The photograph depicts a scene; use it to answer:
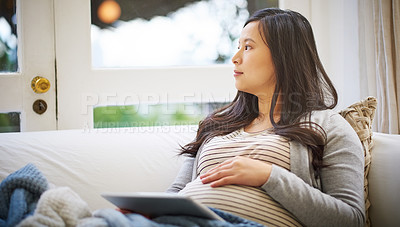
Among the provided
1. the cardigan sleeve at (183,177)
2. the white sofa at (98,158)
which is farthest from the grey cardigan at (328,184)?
the cardigan sleeve at (183,177)

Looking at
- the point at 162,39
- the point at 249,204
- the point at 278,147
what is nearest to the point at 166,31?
the point at 162,39

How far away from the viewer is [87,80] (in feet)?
5.79

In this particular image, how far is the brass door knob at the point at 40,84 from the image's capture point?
170 cm

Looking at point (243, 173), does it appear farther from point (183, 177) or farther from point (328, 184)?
point (183, 177)

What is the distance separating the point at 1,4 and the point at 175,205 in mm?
1480

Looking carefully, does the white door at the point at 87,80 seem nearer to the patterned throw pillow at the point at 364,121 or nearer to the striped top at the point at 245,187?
the striped top at the point at 245,187

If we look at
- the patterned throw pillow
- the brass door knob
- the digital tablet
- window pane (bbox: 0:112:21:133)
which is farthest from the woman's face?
window pane (bbox: 0:112:21:133)

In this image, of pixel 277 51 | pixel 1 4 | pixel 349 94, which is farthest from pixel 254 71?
pixel 1 4

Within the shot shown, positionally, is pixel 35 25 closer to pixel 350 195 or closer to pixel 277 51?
pixel 277 51

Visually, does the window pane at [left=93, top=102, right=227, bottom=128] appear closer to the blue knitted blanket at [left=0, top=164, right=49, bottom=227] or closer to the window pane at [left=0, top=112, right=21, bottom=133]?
the window pane at [left=0, top=112, right=21, bottom=133]

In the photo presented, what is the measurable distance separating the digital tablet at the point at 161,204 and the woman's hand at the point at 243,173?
0.19 meters

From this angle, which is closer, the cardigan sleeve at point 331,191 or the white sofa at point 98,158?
the cardigan sleeve at point 331,191

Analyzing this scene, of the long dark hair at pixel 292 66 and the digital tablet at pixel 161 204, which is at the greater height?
the long dark hair at pixel 292 66

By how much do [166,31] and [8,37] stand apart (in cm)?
74
